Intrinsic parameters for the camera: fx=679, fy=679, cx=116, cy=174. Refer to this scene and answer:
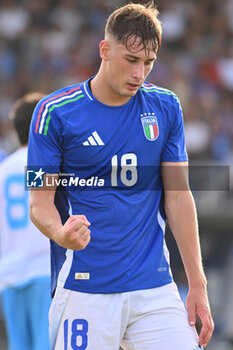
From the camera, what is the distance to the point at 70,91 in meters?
3.54

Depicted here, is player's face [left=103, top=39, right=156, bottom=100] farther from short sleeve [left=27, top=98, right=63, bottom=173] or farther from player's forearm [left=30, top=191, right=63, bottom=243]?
player's forearm [left=30, top=191, right=63, bottom=243]

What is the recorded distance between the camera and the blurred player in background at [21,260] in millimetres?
4957

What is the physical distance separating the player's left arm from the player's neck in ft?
1.33

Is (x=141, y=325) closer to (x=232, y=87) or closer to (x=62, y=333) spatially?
(x=62, y=333)

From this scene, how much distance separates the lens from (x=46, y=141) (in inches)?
132

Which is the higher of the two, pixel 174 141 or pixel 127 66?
pixel 127 66

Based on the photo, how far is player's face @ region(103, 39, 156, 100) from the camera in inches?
132

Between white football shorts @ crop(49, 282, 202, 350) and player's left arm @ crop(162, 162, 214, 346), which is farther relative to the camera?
player's left arm @ crop(162, 162, 214, 346)

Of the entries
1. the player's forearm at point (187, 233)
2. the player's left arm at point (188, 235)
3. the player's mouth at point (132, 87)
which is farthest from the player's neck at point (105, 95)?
the player's forearm at point (187, 233)

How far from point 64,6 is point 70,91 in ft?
30.9

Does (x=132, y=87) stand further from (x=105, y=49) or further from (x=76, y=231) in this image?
(x=76, y=231)

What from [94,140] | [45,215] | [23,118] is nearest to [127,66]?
[94,140]

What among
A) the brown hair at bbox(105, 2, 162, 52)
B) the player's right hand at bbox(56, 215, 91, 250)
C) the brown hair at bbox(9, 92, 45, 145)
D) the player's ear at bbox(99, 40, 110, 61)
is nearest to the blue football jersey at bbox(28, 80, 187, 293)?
the player's ear at bbox(99, 40, 110, 61)

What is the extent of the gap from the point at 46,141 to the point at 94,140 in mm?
244
